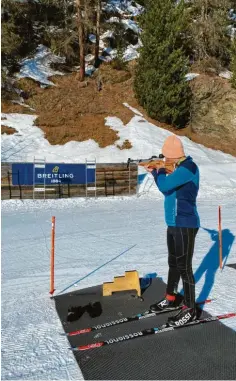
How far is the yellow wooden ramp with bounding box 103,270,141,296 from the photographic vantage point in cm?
587

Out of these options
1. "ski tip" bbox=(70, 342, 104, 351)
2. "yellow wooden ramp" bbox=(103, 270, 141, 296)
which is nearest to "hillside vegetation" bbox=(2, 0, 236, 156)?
"yellow wooden ramp" bbox=(103, 270, 141, 296)

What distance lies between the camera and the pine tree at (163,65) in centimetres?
2789

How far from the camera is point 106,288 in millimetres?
5875

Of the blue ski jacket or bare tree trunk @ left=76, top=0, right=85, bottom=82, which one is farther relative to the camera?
bare tree trunk @ left=76, top=0, right=85, bottom=82

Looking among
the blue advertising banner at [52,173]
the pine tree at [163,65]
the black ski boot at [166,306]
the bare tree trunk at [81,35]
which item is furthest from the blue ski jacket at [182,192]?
the bare tree trunk at [81,35]

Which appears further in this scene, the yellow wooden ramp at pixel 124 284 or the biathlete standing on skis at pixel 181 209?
the yellow wooden ramp at pixel 124 284

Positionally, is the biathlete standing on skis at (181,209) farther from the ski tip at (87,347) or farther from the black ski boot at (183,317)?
the ski tip at (87,347)

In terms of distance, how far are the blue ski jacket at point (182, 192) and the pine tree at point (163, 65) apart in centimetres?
2392

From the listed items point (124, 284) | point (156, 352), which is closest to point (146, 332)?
point (156, 352)

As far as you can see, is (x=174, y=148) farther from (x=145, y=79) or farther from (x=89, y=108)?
(x=145, y=79)

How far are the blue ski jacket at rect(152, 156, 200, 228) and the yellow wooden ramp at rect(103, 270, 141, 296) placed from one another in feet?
5.08

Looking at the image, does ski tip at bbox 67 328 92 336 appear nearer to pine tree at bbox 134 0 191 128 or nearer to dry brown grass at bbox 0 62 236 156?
dry brown grass at bbox 0 62 236 156

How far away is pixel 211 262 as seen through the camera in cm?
783

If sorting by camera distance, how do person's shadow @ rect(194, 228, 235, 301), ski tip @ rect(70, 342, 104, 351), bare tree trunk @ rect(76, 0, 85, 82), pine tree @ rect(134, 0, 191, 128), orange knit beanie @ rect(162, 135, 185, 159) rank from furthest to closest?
bare tree trunk @ rect(76, 0, 85, 82) → pine tree @ rect(134, 0, 191, 128) → person's shadow @ rect(194, 228, 235, 301) → orange knit beanie @ rect(162, 135, 185, 159) → ski tip @ rect(70, 342, 104, 351)
